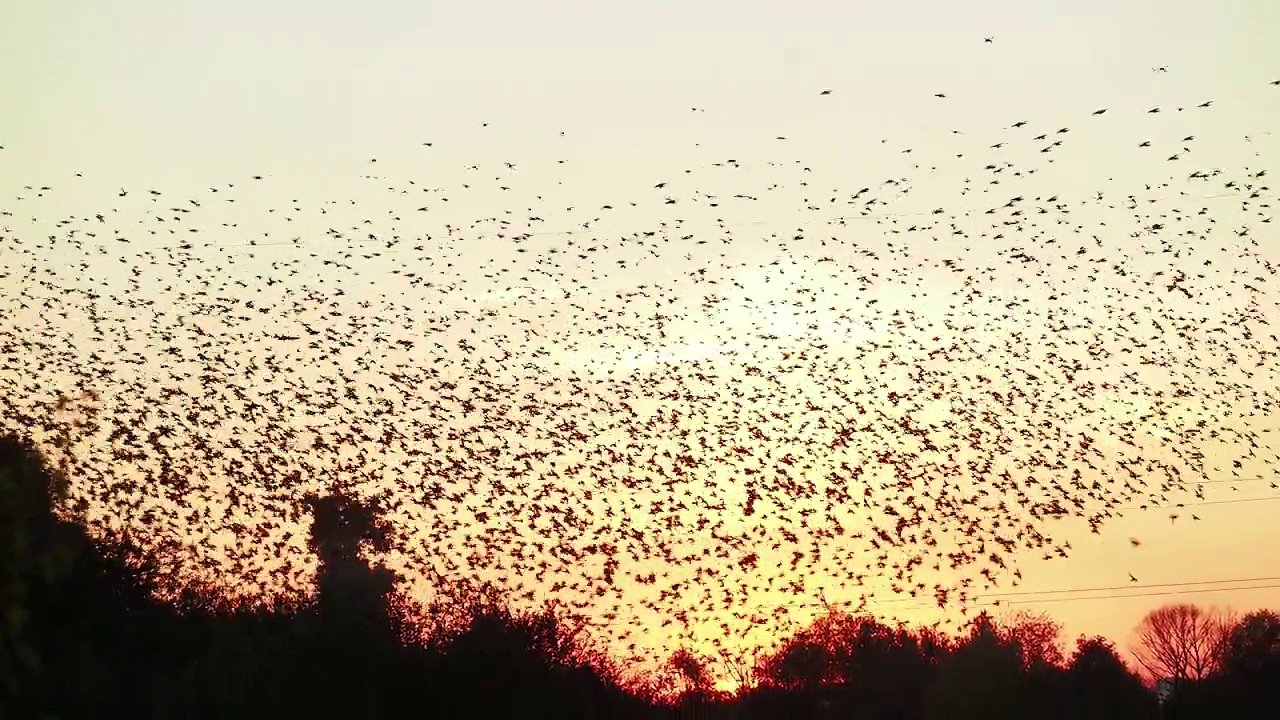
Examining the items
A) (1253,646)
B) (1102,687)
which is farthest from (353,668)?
(1253,646)

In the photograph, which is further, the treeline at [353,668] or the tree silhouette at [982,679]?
the tree silhouette at [982,679]

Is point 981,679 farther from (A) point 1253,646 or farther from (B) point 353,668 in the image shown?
(B) point 353,668

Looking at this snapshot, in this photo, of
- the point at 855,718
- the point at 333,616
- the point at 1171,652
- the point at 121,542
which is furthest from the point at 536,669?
the point at 1171,652

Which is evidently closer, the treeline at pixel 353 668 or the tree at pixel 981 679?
the treeline at pixel 353 668

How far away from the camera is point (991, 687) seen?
311 feet

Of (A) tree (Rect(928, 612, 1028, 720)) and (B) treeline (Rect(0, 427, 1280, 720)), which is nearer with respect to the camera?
(B) treeline (Rect(0, 427, 1280, 720))

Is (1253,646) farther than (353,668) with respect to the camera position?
Yes

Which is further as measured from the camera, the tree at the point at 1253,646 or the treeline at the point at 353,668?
the tree at the point at 1253,646

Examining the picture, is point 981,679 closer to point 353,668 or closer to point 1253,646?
point 1253,646

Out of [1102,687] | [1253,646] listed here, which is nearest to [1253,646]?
[1253,646]

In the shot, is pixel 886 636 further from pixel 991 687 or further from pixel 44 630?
pixel 44 630

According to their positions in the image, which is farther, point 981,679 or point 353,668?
point 981,679

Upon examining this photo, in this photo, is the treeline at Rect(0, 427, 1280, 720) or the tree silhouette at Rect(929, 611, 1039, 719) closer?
the treeline at Rect(0, 427, 1280, 720)

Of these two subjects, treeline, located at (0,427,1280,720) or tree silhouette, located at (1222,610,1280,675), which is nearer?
treeline, located at (0,427,1280,720)
